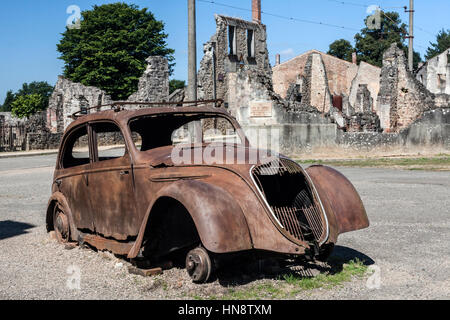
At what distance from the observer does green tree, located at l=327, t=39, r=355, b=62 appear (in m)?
71.9

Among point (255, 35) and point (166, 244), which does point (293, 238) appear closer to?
point (166, 244)

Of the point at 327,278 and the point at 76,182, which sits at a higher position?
the point at 76,182

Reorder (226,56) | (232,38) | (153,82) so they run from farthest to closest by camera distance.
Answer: (232,38), (226,56), (153,82)

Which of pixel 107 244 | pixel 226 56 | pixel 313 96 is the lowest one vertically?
pixel 107 244

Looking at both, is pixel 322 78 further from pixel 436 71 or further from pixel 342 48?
pixel 342 48

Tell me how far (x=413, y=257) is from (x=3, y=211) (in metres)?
6.79

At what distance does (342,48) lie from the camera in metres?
72.8

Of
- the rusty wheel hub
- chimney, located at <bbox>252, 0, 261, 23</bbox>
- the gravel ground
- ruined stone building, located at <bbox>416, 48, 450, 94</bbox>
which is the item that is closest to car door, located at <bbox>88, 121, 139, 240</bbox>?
the gravel ground

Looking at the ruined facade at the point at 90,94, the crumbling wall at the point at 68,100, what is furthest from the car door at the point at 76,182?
the crumbling wall at the point at 68,100

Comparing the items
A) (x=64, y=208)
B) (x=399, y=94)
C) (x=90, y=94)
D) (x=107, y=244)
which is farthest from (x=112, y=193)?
(x=90, y=94)

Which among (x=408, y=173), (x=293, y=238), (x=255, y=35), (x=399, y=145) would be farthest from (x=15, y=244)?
(x=255, y=35)

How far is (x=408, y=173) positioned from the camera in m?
14.2

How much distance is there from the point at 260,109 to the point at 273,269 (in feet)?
48.9

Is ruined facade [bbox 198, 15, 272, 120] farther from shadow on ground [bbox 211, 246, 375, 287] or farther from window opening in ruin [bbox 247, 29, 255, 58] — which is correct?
shadow on ground [bbox 211, 246, 375, 287]
